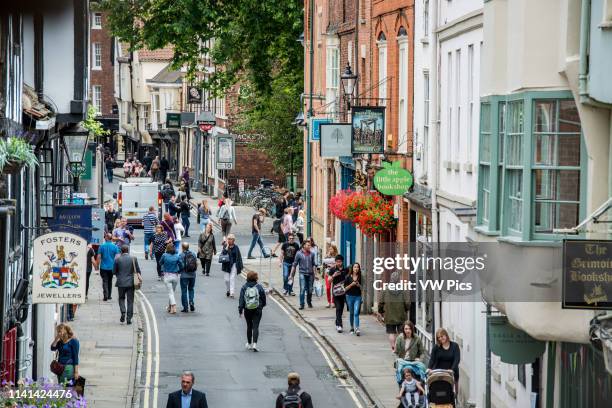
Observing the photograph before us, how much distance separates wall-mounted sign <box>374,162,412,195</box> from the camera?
84.3 ft

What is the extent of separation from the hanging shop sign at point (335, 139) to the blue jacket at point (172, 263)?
5.64 metres

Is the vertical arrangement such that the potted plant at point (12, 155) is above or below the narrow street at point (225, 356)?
above

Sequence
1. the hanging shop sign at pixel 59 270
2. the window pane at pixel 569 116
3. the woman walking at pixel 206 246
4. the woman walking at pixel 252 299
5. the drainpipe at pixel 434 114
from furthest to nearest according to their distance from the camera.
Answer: the woman walking at pixel 206 246 → the woman walking at pixel 252 299 → the drainpipe at pixel 434 114 → the hanging shop sign at pixel 59 270 → the window pane at pixel 569 116

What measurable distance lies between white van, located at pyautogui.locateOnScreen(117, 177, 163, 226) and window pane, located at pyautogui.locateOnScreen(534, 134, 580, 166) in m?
39.2

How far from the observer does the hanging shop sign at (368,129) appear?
28969mm

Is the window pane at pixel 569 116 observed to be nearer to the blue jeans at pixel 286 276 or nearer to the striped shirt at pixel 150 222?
the blue jeans at pixel 286 276

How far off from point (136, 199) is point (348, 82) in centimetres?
1822

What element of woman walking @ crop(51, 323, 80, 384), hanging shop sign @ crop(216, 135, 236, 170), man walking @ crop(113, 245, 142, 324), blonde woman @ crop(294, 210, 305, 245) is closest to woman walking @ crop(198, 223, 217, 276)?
blonde woman @ crop(294, 210, 305, 245)

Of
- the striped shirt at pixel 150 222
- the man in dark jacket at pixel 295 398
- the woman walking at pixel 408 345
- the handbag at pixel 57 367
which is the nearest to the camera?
the man in dark jacket at pixel 295 398

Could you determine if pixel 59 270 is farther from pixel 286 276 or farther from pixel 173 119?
pixel 173 119

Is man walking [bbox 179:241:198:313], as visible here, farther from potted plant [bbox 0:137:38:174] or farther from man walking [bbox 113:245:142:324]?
potted plant [bbox 0:137:38:174]

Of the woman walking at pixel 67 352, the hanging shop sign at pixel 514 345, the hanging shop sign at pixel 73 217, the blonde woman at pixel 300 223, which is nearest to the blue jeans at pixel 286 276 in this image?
the blonde woman at pixel 300 223

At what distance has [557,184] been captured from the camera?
516 inches

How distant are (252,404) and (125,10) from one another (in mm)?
30728
